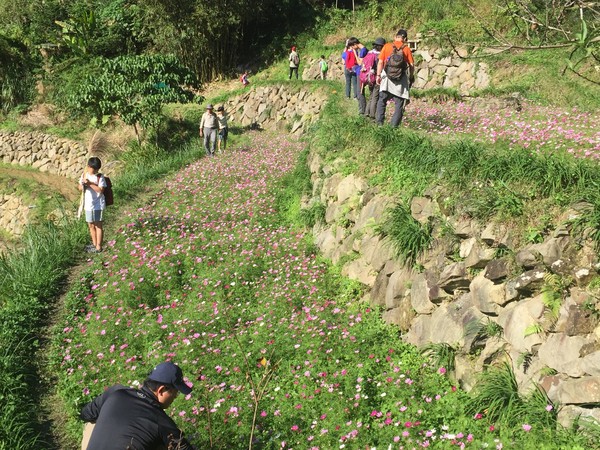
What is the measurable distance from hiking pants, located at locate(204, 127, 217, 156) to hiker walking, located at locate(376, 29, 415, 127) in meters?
7.48

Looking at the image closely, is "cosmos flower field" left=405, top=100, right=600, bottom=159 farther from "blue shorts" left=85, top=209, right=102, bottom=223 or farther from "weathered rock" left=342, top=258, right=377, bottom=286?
"blue shorts" left=85, top=209, right=102, bottom=223

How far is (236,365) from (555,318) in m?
3.66

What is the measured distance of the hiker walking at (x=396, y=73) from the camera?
9383 millimetres

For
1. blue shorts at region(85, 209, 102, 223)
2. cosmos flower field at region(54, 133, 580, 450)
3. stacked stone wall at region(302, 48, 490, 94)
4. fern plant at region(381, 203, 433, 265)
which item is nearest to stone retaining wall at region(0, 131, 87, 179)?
cosmos flower field at region(54, 133, 580, 450)

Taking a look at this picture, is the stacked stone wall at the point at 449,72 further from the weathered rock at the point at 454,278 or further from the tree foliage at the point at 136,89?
the weathered rock at the point at 454,278

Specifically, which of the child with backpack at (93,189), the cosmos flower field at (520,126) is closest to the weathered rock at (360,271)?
the cosmos flower field at (520,126)

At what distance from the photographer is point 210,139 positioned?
16.6 metres

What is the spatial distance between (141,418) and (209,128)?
43.7ft

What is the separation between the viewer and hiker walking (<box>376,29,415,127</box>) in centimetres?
938

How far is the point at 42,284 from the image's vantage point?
29.2 feet

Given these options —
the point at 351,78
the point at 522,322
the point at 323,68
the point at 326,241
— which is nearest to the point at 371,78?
the point at 351,78

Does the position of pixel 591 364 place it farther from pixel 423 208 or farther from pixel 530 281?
pixel 423 208

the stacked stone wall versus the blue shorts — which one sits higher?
the stacked stone wall

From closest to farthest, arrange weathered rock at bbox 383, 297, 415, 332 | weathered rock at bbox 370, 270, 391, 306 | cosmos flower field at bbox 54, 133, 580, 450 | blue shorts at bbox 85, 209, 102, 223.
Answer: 1. cosmos flower field at bbox 54, 133, 580, 450
2. weathered rock at bbox 383, 297, 415, 332
3. weathered rock at bbox 370, 270, 391, 306
4. blue shorts at bbox 85, 209, 102, 223
